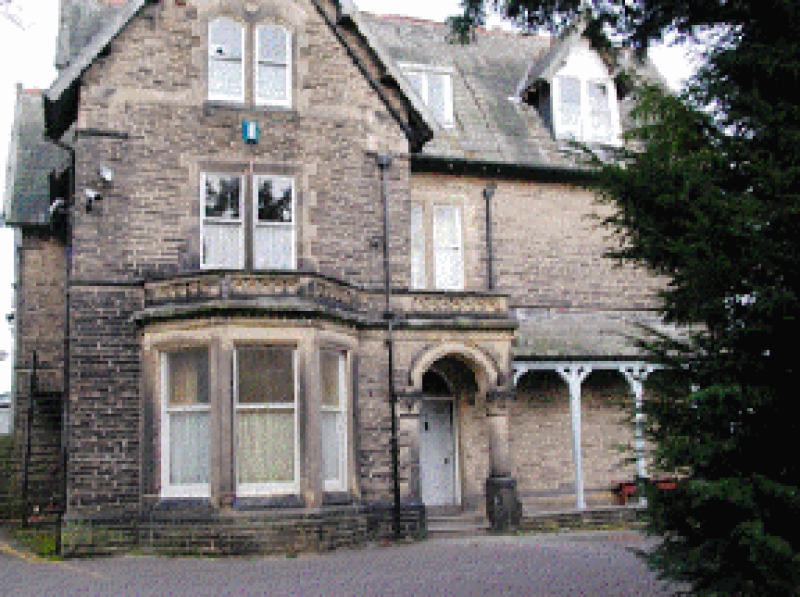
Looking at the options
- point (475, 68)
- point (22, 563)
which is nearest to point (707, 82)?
point (22, 563)

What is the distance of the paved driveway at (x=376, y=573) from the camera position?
31.8 feet

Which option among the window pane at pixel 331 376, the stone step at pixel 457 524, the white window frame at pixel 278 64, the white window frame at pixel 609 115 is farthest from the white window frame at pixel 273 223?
the white window frame at pixel 609 115

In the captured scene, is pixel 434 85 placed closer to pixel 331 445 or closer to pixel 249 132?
pixel 249 132

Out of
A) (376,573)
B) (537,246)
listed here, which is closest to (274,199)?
(537,246)

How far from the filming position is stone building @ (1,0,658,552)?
1381 centimetres

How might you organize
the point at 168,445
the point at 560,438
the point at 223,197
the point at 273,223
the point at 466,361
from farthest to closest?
the point at 560,438 → the point at 466,361 → the point at 273,223 → the point at 223,197 → the point at 168,445

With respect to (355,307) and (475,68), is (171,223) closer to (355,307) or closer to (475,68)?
(355,307)

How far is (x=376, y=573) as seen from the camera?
10914mm

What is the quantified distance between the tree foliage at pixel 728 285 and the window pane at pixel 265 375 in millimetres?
7354

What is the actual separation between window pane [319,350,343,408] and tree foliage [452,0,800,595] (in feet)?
24.6

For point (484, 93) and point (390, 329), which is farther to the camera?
point (484, 93)

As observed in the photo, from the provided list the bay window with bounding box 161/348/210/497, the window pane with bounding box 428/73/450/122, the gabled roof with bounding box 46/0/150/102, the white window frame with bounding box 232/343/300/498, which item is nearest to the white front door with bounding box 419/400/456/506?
the white window frame with bounding box 232/343/300/498

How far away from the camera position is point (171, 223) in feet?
49.1

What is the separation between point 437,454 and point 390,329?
3.90 metres
